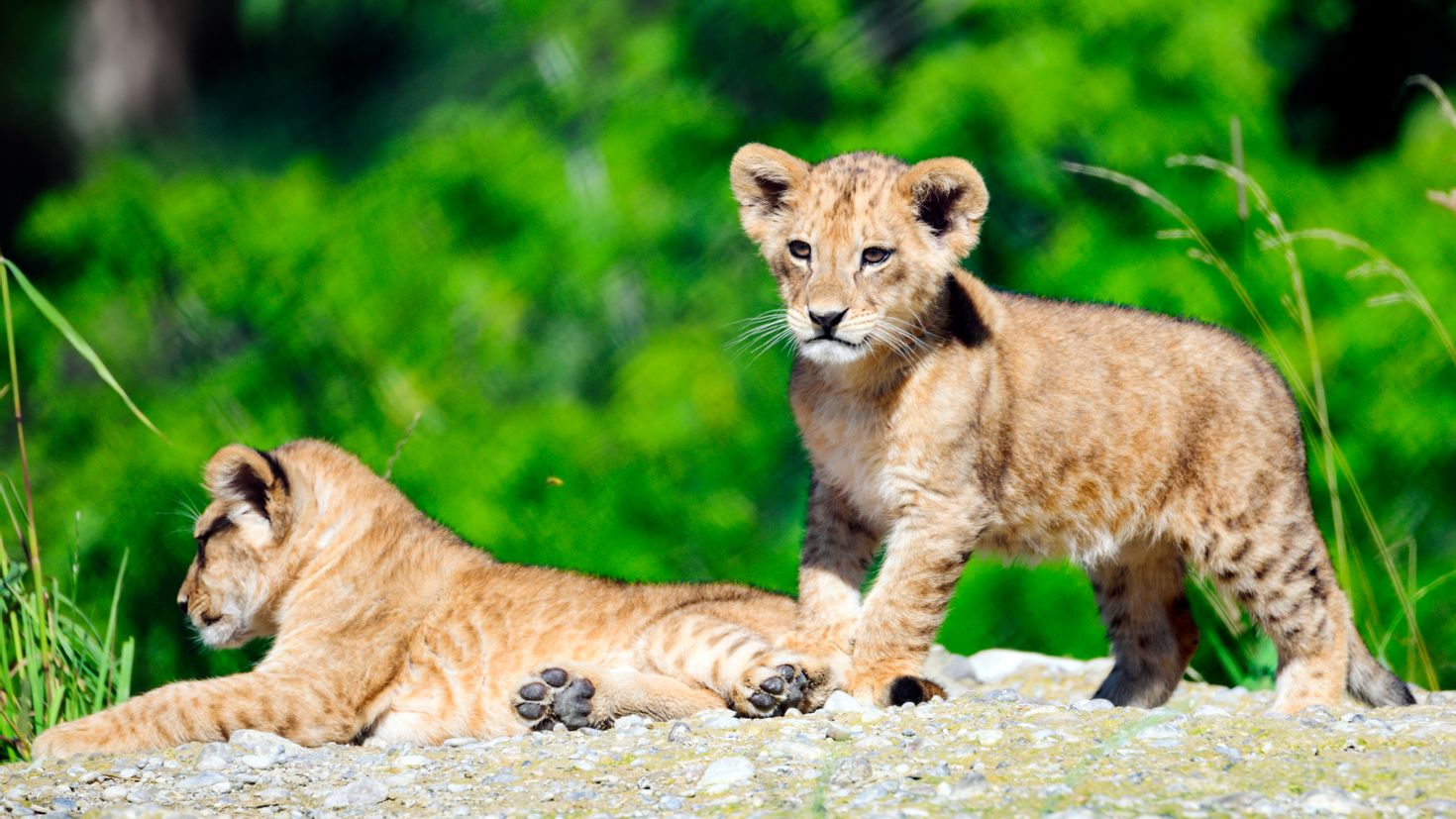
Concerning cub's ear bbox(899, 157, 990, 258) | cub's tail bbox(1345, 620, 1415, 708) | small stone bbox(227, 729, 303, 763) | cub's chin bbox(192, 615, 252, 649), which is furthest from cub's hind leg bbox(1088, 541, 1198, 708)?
cub's chin bbox(192, 615, 252, 649)

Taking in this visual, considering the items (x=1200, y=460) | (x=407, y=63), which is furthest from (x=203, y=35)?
(x=1200, y=460)

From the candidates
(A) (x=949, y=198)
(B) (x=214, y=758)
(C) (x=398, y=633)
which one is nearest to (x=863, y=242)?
(A) (x=949, y=198)

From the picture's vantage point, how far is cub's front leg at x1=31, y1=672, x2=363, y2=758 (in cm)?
525

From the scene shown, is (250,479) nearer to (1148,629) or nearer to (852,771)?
(852,771)

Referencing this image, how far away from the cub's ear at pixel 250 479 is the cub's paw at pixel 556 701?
1.19 metres

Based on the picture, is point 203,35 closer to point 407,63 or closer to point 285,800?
point 407,63

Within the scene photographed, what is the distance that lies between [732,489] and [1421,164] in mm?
4170

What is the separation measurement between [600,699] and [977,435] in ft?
4.87

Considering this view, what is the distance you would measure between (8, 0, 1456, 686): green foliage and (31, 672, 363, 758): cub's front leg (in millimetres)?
3401

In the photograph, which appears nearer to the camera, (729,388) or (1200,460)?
(1200,460)

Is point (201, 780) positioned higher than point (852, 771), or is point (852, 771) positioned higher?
point (201, 780)

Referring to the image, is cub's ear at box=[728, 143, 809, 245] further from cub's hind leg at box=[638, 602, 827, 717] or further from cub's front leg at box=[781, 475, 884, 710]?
cub's hind leg at box=[638, 602, 827, 717]

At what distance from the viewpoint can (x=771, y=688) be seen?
17.2ft

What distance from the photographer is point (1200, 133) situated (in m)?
9.02
